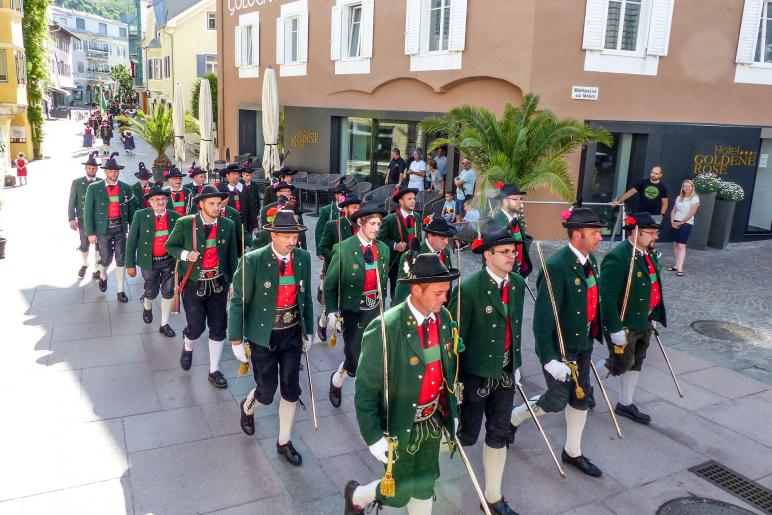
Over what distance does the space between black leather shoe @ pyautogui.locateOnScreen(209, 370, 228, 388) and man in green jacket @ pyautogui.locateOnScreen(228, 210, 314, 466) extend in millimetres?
1511

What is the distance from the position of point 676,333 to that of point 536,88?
6771 millimetres

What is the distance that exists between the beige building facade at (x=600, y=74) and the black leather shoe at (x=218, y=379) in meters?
9.72

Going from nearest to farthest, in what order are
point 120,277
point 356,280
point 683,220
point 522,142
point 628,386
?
point 356,280 → point 628,386 → point 120,277 → point 522,142 → point 683,220

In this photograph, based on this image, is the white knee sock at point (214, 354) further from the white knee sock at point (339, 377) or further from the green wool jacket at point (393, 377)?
the green wool jacket at point (393, 377)

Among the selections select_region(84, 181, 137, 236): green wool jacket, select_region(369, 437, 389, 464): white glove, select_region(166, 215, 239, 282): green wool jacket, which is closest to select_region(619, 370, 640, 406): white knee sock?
select_region(369, 437, 389, 464): white glove

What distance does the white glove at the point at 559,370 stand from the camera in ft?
17.3

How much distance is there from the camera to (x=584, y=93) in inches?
580

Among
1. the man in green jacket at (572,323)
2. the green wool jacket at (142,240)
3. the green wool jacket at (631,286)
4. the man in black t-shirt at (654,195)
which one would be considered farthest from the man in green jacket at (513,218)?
the man in black t-shirt at (654,195)

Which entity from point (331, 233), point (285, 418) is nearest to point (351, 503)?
point (285, 418)

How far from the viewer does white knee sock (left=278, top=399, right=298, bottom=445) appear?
5.80 meters

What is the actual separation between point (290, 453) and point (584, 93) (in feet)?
38.6

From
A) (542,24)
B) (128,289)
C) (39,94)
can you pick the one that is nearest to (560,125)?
(542,24)

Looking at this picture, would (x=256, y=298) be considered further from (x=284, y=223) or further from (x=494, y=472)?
(x=494, y=472)

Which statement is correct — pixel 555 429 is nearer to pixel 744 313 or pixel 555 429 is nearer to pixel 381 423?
pixel 381 423
